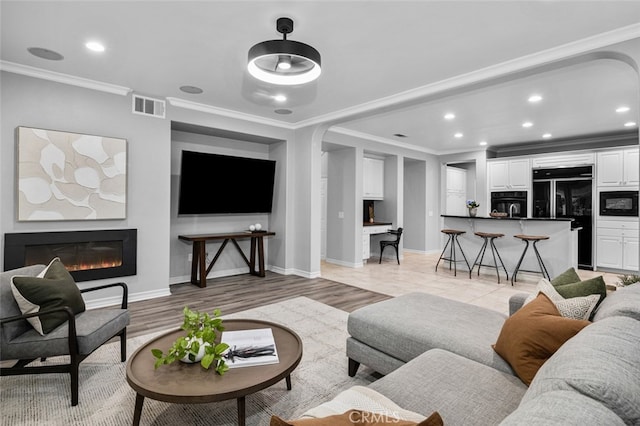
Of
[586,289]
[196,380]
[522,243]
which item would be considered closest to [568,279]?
[586,289]

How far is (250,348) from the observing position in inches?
80.5

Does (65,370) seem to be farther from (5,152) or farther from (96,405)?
(5,152)

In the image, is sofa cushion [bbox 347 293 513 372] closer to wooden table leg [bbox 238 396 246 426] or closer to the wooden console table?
wooden table leg [bbox 238 396 246 426]

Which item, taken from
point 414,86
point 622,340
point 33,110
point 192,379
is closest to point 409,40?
point 414,86

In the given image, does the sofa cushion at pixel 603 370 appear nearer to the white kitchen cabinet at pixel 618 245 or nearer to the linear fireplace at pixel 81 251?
the linear fireplace at pixel 81 251

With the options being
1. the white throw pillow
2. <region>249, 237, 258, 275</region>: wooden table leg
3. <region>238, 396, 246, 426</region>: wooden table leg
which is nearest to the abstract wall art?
<region>249, 237, 258, 275</region>: wooden table leg

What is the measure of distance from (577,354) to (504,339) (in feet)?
2.36

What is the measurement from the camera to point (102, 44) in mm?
2984

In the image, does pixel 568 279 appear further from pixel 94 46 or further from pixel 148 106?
pixel 148 106

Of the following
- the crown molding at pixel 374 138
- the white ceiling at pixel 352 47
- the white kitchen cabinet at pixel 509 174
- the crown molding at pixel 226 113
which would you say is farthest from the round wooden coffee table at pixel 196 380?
the white kitchen cabinet at pixel 509 174

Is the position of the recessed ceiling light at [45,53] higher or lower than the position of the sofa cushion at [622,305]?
higher

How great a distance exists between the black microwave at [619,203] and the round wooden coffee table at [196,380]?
697cm

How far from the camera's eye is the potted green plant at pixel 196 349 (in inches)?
68.5

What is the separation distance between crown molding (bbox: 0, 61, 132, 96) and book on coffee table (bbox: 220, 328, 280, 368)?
3.39 m
